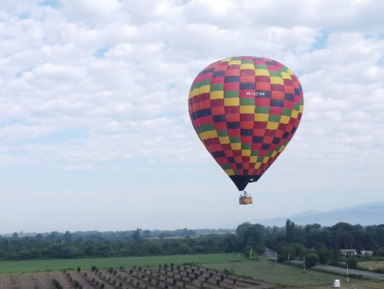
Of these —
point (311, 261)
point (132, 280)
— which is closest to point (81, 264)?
point (132, 280)

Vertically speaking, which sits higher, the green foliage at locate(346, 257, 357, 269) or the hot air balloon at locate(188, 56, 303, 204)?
the hot air balloon at locate(188, 56, 303, 204)

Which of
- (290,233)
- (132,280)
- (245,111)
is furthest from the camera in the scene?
(290,233)

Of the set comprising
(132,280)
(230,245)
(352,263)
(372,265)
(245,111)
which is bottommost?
(132,280)

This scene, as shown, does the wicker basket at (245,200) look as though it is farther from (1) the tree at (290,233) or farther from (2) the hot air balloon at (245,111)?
(1) the tree at (290,233)

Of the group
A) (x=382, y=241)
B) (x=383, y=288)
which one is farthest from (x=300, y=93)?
(x=382, y=241)

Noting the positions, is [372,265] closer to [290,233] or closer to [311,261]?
[311,261]

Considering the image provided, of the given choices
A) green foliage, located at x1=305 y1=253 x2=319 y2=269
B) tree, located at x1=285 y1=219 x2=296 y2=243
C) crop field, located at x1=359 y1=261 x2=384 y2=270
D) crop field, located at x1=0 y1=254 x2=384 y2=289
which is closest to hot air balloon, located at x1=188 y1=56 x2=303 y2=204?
crop field, located at x1=0 y1=254 x2=384 y2=289

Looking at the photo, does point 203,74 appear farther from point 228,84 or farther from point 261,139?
point 261,139

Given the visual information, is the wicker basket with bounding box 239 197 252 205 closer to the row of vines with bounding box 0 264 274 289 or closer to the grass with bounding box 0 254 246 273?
the row of vines with bounding box 0 264 274 289
